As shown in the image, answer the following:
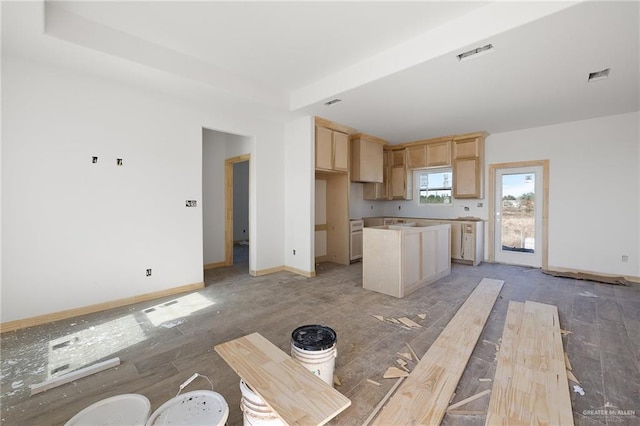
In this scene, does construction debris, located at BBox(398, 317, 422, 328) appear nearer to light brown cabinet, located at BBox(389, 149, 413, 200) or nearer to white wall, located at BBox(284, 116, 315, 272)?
white wall, located at BBox(284, 116, 315, 272)

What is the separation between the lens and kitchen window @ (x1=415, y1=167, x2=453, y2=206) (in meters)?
6.72

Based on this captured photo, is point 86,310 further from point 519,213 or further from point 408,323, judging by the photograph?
point 519,213

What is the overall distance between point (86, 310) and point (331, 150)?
439 cm

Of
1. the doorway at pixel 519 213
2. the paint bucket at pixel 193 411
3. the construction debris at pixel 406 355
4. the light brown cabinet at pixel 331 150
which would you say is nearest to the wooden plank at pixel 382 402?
the construction debris at pixel 406 355

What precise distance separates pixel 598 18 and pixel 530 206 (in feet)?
13.5

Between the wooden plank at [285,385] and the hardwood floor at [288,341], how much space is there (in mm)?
343

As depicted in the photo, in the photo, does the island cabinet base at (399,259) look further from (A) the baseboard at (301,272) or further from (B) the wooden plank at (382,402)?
(B) the wooden plank at (382,402)

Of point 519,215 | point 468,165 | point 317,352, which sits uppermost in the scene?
point 468,165

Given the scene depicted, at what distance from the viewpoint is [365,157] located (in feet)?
20.0

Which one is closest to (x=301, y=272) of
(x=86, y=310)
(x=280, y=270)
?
(x=280, y=270)

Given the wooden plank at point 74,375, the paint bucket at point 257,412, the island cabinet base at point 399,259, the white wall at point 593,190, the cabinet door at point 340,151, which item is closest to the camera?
the paint bucket at point 257,412

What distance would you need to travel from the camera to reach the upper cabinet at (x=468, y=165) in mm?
5902

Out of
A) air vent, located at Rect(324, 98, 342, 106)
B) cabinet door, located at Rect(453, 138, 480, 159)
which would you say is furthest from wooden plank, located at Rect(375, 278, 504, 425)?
cabinet door, located at Rect(453, 138, 480, 159)

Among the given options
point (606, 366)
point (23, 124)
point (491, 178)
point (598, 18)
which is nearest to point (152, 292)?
point (23, 124)
